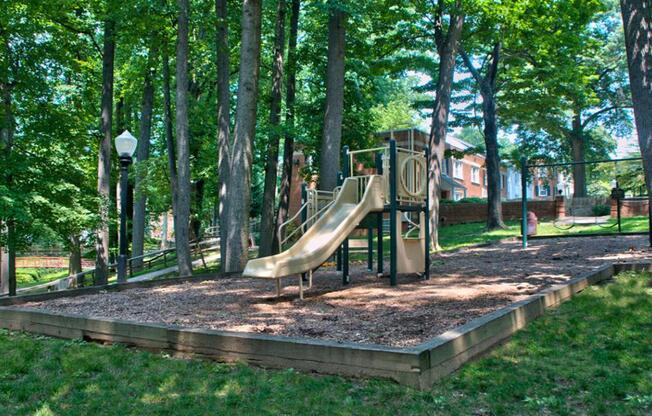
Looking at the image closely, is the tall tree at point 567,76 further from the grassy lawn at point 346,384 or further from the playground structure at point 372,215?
the grassy lawn at point 346,384

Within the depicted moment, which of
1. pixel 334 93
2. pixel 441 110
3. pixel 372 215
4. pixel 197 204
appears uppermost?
pixel 334 93

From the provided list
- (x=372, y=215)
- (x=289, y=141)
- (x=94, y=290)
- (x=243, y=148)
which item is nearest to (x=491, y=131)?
(x=289, y=141)

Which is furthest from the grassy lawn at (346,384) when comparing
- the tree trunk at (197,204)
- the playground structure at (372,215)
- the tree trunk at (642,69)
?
the tree trunk at (197,204)

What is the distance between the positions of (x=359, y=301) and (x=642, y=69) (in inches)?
233

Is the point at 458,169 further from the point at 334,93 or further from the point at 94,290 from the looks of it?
the point at 94,290

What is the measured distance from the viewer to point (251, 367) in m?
5.34

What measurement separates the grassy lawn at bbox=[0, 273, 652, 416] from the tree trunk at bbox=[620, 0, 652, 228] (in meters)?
3.89

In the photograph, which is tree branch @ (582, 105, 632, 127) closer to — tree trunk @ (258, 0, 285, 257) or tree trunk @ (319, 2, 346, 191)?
tree trunk @ (258, 0, 285, 257)

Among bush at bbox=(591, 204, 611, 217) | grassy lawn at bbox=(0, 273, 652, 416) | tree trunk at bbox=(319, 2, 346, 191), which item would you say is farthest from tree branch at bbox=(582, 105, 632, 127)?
grassy lawn at bbox=(0, 273, 652, 416)

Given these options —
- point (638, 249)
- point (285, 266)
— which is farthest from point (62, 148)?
point (638, 249)

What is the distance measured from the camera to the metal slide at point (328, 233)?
8.06 m

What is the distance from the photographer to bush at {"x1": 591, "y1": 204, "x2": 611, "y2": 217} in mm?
28941

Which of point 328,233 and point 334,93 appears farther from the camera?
point 334,93

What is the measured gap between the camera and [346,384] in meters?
4.72
